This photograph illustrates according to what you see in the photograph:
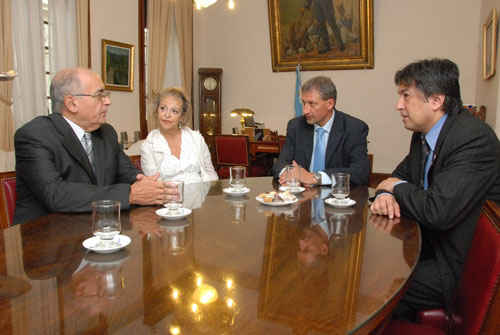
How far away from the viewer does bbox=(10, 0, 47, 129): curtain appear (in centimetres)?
455

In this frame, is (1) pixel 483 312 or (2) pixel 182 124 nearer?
(1) pixel 483 312

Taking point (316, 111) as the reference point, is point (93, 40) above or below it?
above

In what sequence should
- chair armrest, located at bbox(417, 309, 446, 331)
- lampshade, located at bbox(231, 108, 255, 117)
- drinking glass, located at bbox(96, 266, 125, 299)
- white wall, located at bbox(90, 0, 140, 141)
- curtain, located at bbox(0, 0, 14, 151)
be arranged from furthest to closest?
1. lampshade, located at bbox(231, 108, 255, 117)
2. white wall, located at bbox(90, 0, 140, 141)
3. curtain, located at bbox(0, 0, 14, 151)
4. chair armrest, located at bbox(417, 309, 446, 331)
5. drinking glass, located at bbox(96, 266, 125, 299)

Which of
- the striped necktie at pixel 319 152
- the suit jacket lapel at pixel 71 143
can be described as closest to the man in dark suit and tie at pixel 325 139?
the striped necktie at pixel 319 152

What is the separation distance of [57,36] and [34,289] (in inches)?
196

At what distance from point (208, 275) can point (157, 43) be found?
6.31m

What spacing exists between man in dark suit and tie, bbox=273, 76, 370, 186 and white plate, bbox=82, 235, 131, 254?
155 centimetres

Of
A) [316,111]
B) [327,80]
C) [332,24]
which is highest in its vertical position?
[332,24]

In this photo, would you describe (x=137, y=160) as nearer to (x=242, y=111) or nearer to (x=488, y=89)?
(x=488, y=89)

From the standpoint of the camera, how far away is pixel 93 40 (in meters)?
5.47

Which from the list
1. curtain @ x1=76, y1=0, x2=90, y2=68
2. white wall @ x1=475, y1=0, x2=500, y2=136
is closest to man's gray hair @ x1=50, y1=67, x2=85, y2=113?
curtain @ x1=76, y1=0, x2=90, y2=68

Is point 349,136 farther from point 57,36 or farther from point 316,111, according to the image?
point 57,36

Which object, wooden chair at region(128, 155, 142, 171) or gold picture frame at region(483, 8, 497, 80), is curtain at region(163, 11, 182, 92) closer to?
wooden chair at region(128, 155, 142, 171)

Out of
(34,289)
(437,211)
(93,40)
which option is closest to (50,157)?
(34,289)
